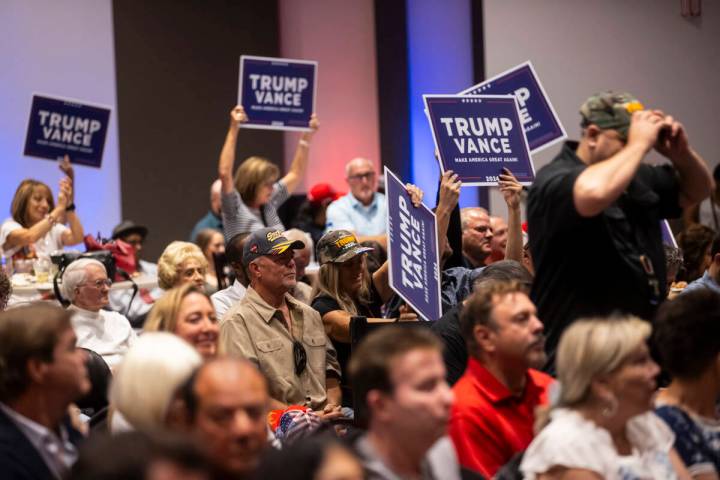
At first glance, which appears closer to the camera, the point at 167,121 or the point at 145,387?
the point at 145,387

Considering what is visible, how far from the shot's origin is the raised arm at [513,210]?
4957 mm

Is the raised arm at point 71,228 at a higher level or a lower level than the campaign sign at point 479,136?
lower

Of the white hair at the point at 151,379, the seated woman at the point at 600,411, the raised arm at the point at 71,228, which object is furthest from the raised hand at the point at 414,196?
the raised arm at the point at 71,228

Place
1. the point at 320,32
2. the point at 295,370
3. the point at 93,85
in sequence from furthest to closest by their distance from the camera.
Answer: the point at 320,32
the point at 93,85
the point at 295,370

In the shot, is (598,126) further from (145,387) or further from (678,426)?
(145,387)

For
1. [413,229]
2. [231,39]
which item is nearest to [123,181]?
[231,39]

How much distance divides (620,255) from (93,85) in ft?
25.3

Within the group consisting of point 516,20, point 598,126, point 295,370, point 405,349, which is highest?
point 516,20

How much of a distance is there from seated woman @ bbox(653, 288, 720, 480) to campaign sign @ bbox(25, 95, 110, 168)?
18.2ft

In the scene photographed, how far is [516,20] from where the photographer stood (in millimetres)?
8484

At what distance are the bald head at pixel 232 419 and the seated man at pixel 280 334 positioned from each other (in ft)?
6.06

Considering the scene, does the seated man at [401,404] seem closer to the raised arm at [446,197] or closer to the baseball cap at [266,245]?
the baseball cap at [266,245]

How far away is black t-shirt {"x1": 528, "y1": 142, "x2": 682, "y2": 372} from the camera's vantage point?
3.19 m

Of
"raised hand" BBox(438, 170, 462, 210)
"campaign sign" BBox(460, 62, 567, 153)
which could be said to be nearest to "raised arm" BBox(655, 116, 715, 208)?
"raised hand" BBox(438, 170, 462, 210)
